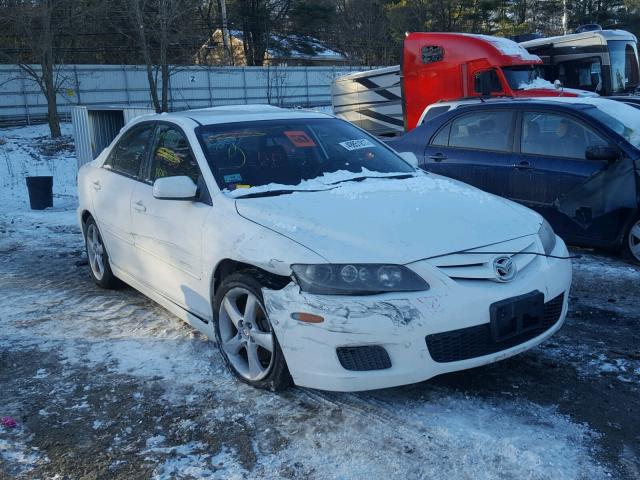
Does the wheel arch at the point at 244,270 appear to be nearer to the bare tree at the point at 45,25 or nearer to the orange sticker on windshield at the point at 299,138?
the orange sticker on windshield at the point at 299,138

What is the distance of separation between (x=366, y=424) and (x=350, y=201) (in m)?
1.30

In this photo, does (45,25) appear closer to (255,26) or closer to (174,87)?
(174,87)

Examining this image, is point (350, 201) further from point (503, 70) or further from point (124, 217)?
point (503, 70)

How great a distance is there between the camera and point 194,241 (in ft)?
13.2

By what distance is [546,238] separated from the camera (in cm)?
386

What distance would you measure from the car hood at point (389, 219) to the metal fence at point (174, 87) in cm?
2142

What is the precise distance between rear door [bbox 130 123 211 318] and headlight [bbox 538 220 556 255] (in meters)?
2.00

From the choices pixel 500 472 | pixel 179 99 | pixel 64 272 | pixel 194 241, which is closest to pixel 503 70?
pixel 64 272

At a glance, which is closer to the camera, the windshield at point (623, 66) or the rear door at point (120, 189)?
the rear door at point (120, 189)

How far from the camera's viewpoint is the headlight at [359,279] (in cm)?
317

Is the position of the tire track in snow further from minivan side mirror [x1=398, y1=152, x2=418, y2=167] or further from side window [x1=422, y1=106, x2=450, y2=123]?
side window [x1=422, y1=106, x2=450, y2=123]

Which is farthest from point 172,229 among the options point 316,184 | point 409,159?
point 409,159

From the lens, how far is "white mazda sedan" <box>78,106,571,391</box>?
3174mm

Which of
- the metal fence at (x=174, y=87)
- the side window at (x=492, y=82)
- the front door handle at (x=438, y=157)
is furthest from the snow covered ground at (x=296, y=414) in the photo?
the metal fence at (x=174, y=87)
